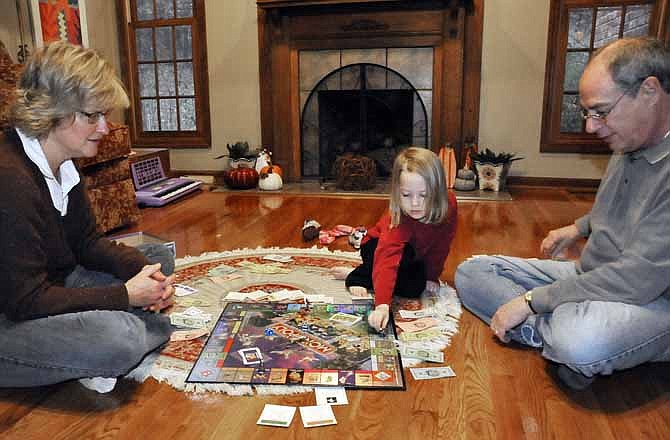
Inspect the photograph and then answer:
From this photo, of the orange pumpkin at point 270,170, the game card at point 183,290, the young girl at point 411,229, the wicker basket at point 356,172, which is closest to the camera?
the young girl at point 411,229

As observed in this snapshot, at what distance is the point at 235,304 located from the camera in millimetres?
1948

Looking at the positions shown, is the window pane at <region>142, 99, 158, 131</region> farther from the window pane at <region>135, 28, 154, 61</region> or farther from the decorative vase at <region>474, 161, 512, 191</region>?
the decorative vase at <region>474, 161, 512, 191</region>

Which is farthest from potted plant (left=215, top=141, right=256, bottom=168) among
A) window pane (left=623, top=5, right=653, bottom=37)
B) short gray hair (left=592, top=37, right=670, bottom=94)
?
short gray hair (left=592, top=37, right=670, bottom=94)

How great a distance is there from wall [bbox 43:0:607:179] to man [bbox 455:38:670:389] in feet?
9.63

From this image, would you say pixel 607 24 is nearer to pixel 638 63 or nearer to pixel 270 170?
pixel 270 170

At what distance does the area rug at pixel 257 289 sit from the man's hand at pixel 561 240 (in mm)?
369

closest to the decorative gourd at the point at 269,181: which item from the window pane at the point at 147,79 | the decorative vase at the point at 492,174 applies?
the window pane at the point at 147,79

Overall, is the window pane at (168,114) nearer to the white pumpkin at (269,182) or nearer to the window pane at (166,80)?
the window pane at (166,80)

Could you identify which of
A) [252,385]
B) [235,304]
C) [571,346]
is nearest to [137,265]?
[235,304]

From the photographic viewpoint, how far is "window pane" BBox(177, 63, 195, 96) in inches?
189

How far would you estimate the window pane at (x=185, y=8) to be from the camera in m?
4.67

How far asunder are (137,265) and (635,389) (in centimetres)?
144

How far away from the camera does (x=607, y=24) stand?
4.06 metres

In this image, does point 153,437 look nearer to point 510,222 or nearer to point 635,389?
point 635,389
